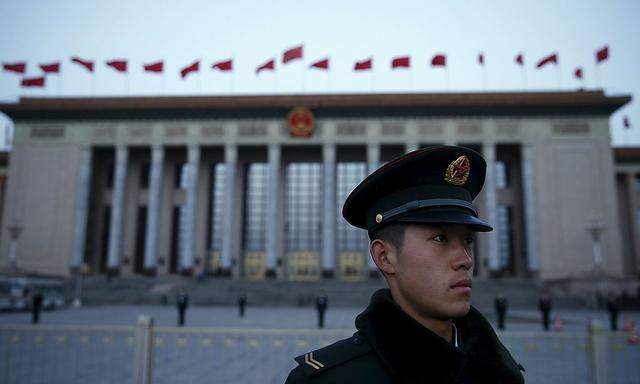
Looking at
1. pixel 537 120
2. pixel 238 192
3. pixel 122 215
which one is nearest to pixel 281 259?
pixel 238 192

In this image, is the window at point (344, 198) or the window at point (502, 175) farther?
the window at point (502, 175)

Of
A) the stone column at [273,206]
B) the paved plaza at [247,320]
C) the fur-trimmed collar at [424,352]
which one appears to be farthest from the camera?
the stone column at [273,206]

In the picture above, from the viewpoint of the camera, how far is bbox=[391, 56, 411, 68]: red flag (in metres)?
36.7

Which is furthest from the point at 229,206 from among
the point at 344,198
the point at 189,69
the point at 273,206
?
A: the point at 189,69

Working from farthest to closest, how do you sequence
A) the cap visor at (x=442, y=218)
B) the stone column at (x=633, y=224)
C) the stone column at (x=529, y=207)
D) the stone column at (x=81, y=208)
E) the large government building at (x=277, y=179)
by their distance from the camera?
the stone column at (x=633, y=224) → the stone column at (x=81, y=208) → the large government building at (x=277, y=179) → the stone column at (x=529, y=207) → the cap visor at (x=442, y=218)

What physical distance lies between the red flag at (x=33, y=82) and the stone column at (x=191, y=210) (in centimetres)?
1199

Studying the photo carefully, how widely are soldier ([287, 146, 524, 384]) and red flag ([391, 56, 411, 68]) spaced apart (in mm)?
36248

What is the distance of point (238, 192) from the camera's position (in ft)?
146

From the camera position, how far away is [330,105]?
134 ft

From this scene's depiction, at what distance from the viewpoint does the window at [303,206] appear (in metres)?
44.1

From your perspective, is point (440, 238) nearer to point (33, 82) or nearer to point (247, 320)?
point (247, 320)

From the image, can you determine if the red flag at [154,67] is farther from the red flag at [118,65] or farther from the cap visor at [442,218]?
the cap visor at [442,218]

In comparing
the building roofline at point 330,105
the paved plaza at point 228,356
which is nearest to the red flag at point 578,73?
the building roofline at point 330,105

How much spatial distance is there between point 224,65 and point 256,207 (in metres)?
13.5
